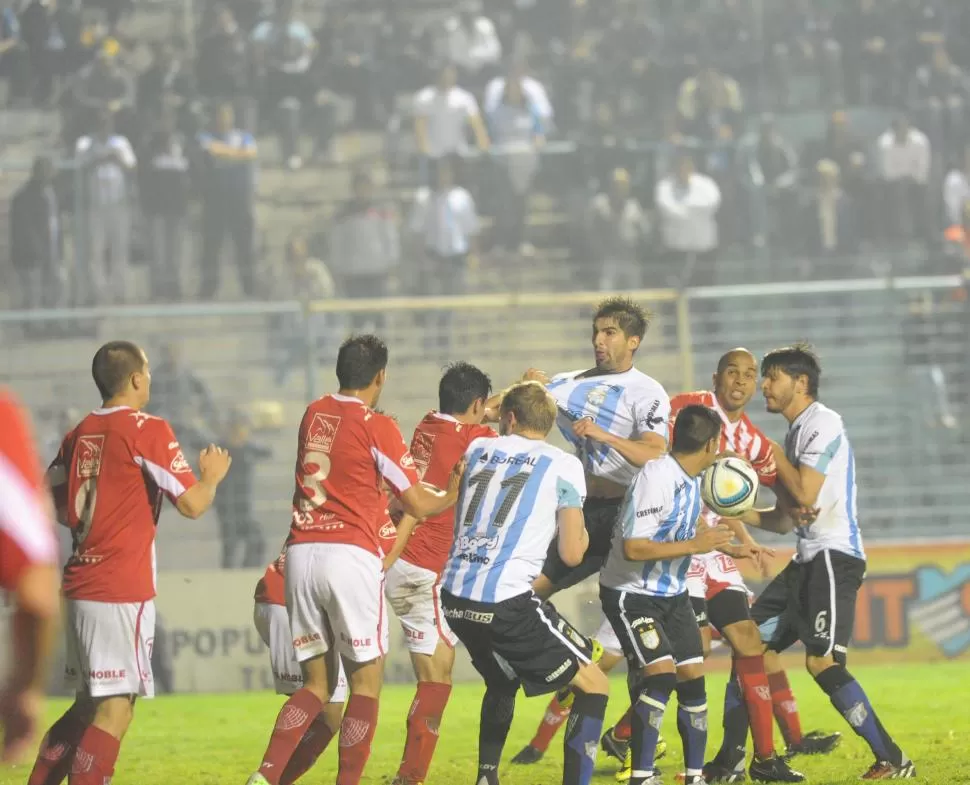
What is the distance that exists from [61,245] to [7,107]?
3621mm

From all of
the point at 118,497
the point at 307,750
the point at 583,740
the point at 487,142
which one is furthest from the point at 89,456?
the point at 487,142

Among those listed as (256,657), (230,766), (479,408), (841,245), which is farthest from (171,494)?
(841,245)

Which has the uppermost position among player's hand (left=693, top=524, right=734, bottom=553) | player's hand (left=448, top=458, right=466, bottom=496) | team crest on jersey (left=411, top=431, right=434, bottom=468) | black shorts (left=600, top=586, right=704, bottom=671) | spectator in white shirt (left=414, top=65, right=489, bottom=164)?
spectator in white shirt (left=414, top=65, right=489, bottom=164)

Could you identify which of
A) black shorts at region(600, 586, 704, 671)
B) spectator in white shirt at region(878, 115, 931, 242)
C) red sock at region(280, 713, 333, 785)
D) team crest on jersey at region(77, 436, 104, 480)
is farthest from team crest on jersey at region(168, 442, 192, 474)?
spectator in white shirt at region(878, 115, 931, 242)

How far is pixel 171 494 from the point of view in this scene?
237 inches

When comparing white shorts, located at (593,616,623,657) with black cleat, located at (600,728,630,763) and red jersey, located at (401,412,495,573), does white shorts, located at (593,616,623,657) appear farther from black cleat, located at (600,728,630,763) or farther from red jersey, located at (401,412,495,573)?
red jersey, located at (401,412,495,573)

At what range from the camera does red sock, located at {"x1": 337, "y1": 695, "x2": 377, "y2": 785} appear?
20.4 feet

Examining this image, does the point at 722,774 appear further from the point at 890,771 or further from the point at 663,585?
the point at 663,585

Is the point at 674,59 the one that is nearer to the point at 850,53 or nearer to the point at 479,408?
the point at 850,53

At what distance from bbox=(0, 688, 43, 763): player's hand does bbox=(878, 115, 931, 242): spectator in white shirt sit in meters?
17.5

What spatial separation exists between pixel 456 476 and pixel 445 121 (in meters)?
14.3

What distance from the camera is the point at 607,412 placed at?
736 centimetres

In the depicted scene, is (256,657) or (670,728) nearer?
(670,728)

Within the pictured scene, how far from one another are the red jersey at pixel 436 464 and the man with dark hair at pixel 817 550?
146 cm
